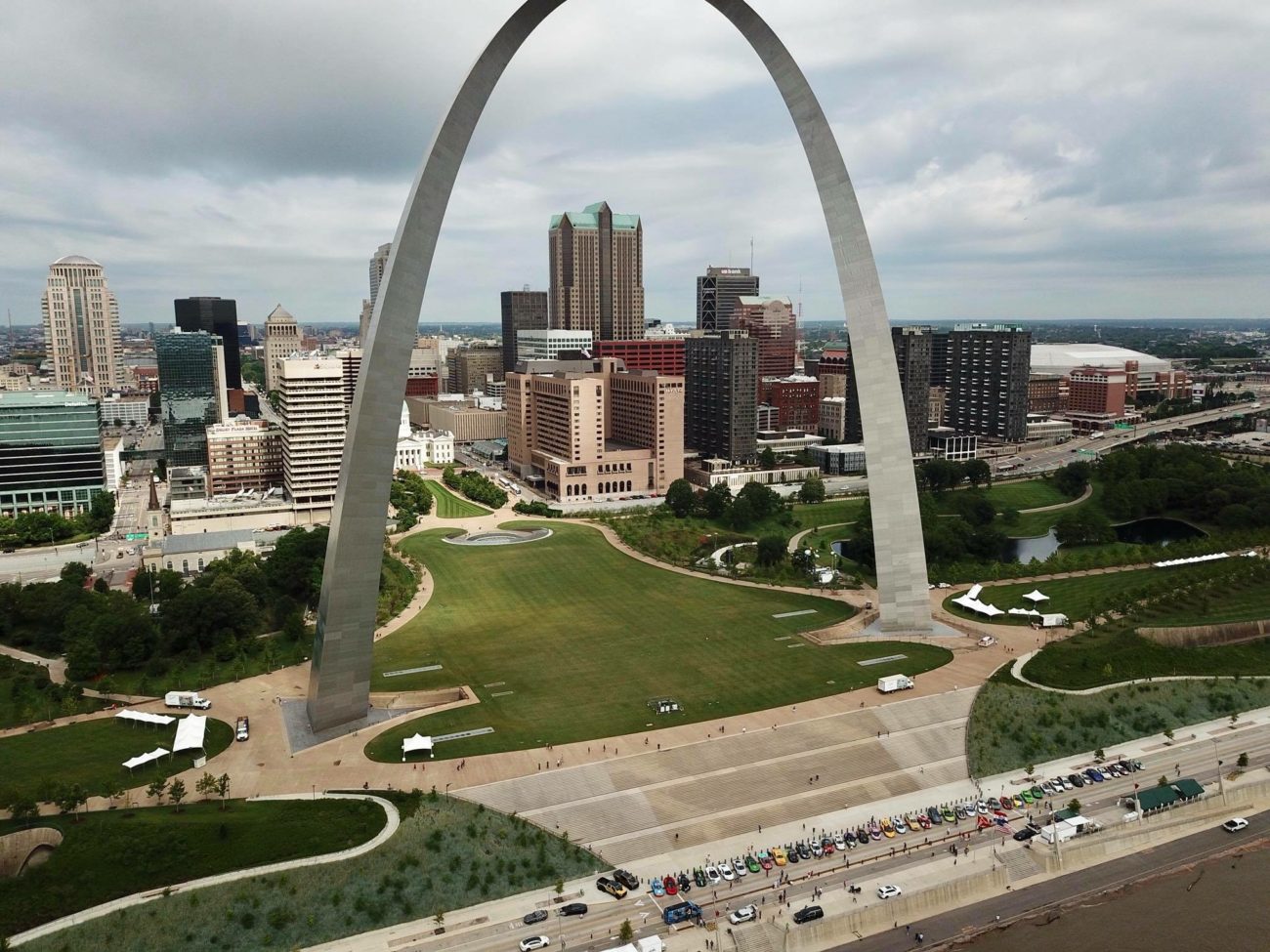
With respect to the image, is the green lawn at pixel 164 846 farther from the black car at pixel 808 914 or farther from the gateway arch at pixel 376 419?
the black car at pixel 808 914

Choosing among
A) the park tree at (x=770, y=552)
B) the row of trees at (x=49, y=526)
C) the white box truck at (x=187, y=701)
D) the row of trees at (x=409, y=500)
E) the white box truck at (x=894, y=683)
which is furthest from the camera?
the row of trees at (x=409, y=500)

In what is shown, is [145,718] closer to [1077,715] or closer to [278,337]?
[1077,715]

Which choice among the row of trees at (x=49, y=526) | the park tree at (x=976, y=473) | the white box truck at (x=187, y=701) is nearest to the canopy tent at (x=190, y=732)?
the white box truck at (x=187, y=701)

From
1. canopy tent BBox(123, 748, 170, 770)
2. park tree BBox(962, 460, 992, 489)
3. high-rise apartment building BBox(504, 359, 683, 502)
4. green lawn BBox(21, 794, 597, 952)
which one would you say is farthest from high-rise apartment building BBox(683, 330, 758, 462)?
green lawn BBox(21, 794, 597, 952)

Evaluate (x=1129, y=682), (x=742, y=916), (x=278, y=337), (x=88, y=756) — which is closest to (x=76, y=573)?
(x=88, y=756)

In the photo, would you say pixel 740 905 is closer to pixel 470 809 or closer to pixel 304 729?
pixel 470 809

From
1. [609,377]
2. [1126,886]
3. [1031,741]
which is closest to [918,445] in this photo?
[609,377]
